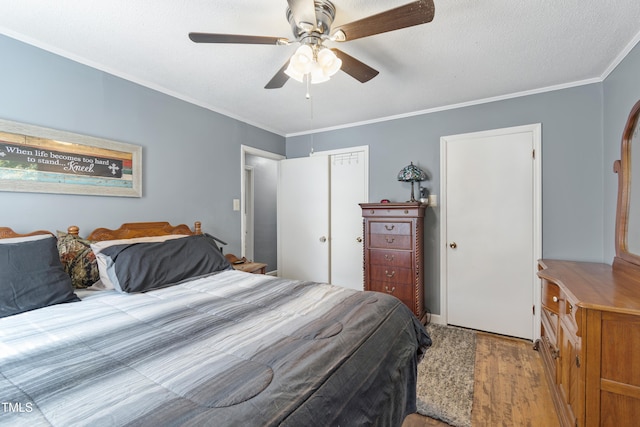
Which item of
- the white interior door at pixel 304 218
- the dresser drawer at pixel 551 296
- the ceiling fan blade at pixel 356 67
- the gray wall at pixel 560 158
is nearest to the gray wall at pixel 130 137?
the white interior door at pixel 304 218

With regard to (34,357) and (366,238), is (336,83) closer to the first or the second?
(366,238)

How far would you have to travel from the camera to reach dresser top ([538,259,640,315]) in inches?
51.0

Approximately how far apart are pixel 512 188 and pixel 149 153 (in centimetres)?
342

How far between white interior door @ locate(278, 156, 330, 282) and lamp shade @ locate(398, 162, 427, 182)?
1010 mm

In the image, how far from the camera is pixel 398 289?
291 cm

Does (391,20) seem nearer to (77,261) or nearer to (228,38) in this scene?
(228,38)

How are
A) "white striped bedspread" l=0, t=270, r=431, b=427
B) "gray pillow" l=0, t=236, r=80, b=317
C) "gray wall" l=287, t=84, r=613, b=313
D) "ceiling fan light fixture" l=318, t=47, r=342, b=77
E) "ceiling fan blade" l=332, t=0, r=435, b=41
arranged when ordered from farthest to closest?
"gray wall" l=287, t=84, r=613, b=313, "ceiling fan light fixture" l=318, t=47, r=342, b=77, "gray pillow" l=0, t=236, r=80, b=317, "ceiling fan blade" l=332, t=0, r=435, b=41, "white striped bedspread" l=0, t=270, r=431, b=427

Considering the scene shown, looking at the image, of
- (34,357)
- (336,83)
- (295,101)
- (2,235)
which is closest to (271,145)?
(295,101)

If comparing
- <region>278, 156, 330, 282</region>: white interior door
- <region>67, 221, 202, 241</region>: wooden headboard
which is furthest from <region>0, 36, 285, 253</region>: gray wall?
<region>278, 156, 330, 282</region>: white interior door

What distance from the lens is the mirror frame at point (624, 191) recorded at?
1909 millimetres

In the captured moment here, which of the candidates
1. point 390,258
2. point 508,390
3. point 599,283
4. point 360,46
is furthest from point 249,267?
point 599,283

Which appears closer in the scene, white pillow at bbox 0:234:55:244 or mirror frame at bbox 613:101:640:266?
white pillow at bbox 0:234:55:244

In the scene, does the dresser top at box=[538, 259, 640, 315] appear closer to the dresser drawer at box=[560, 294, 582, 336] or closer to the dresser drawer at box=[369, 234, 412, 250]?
the dresser drawer at box=[560, 294, 582, 336]

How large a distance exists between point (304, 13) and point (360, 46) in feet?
2.44
